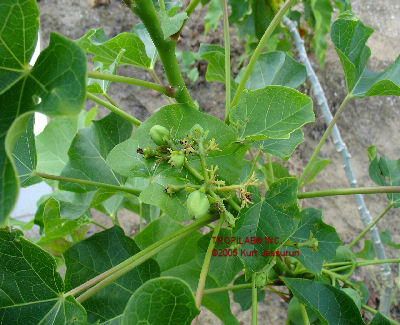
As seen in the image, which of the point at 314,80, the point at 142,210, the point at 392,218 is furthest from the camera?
the point at 392,218

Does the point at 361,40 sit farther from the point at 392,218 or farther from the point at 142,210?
the point at 392,218

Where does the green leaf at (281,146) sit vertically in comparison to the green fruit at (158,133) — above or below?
below

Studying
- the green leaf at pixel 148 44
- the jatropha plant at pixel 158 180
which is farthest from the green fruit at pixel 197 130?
the green leaf at pixel 148 44

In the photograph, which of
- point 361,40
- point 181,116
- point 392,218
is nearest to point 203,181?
point 181,116

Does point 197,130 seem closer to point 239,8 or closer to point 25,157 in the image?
point 25,157

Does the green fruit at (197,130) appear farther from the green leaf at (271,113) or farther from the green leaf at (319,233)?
the green leaf at (319,233)
